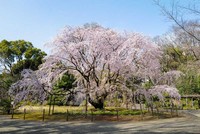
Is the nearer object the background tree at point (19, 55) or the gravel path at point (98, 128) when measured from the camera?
the gravel path at point (98, 128)

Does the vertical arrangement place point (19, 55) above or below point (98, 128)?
above

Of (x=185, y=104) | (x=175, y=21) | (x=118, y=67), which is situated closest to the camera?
(x=175, y=21)

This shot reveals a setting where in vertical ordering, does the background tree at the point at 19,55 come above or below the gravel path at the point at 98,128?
above

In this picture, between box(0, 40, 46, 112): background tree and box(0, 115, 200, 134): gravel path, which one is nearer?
box(0, 115, 200, 134): gravel path

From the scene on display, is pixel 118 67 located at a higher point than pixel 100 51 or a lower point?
lower

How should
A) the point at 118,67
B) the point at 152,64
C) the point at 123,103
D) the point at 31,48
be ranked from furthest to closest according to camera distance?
the point at 31,48, the point at 123,103, the point at 152,64, the point at 118,67

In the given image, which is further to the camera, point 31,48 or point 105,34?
point 31,48

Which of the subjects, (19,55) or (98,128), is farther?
(19,55)

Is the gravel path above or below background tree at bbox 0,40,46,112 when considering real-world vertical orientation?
below

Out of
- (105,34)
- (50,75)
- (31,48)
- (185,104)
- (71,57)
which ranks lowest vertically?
(185,104)

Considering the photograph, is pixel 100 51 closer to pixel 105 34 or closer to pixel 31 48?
pixel 105 34

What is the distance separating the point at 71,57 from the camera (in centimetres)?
2027

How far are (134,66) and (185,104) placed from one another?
15.3 metres

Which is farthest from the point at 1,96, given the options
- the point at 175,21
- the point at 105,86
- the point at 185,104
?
the point at 185,104
